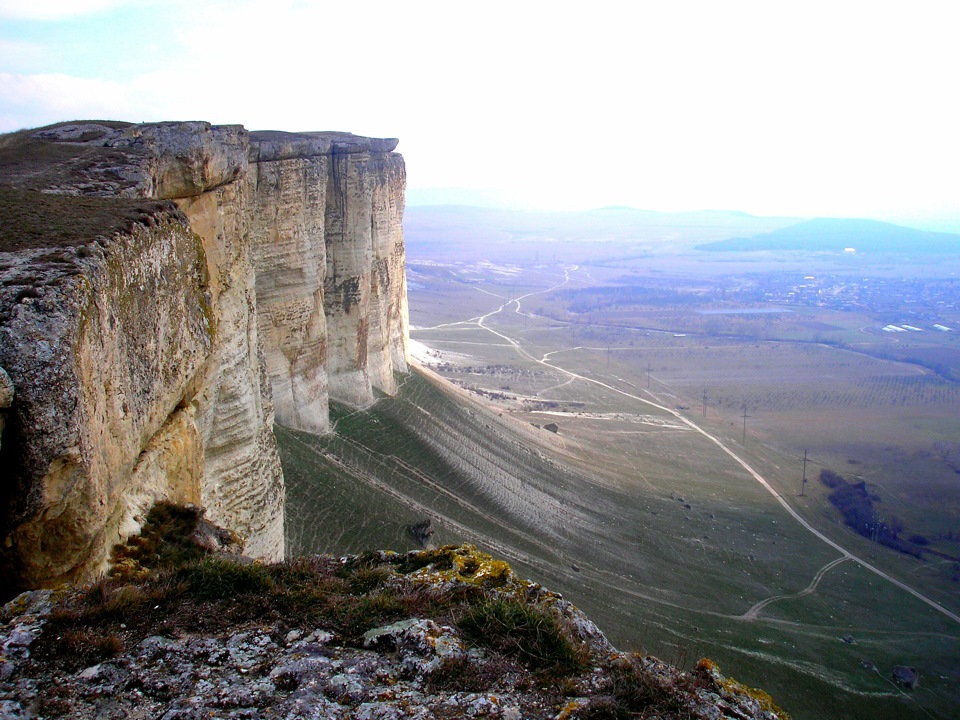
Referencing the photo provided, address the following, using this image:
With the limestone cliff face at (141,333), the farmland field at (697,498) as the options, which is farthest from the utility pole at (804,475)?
the limestone cliff face at (141,333)

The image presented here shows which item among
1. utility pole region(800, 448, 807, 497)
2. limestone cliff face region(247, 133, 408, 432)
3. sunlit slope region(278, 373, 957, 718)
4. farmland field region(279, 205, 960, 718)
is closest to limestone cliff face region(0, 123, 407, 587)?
limestone cliff face region(247, 133, 408, 432)

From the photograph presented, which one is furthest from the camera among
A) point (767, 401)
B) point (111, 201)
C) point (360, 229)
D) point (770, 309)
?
point (770, 309)

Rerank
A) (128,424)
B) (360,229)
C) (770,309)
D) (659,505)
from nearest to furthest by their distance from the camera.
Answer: (128,424)
(360,229)
(659,505)
(770,309)

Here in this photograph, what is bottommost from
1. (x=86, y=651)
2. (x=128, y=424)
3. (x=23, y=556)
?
(x=86, y=651)

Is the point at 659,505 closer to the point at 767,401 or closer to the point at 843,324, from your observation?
the point at 767,401

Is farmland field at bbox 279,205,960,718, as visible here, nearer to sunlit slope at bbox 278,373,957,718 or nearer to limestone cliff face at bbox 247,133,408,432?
sunlit slope at bbox 278,373,957,718

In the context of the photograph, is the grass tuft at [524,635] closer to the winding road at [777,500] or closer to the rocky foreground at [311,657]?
the rocky foreground at [311,657]

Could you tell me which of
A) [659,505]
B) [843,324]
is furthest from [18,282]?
[843,324]
